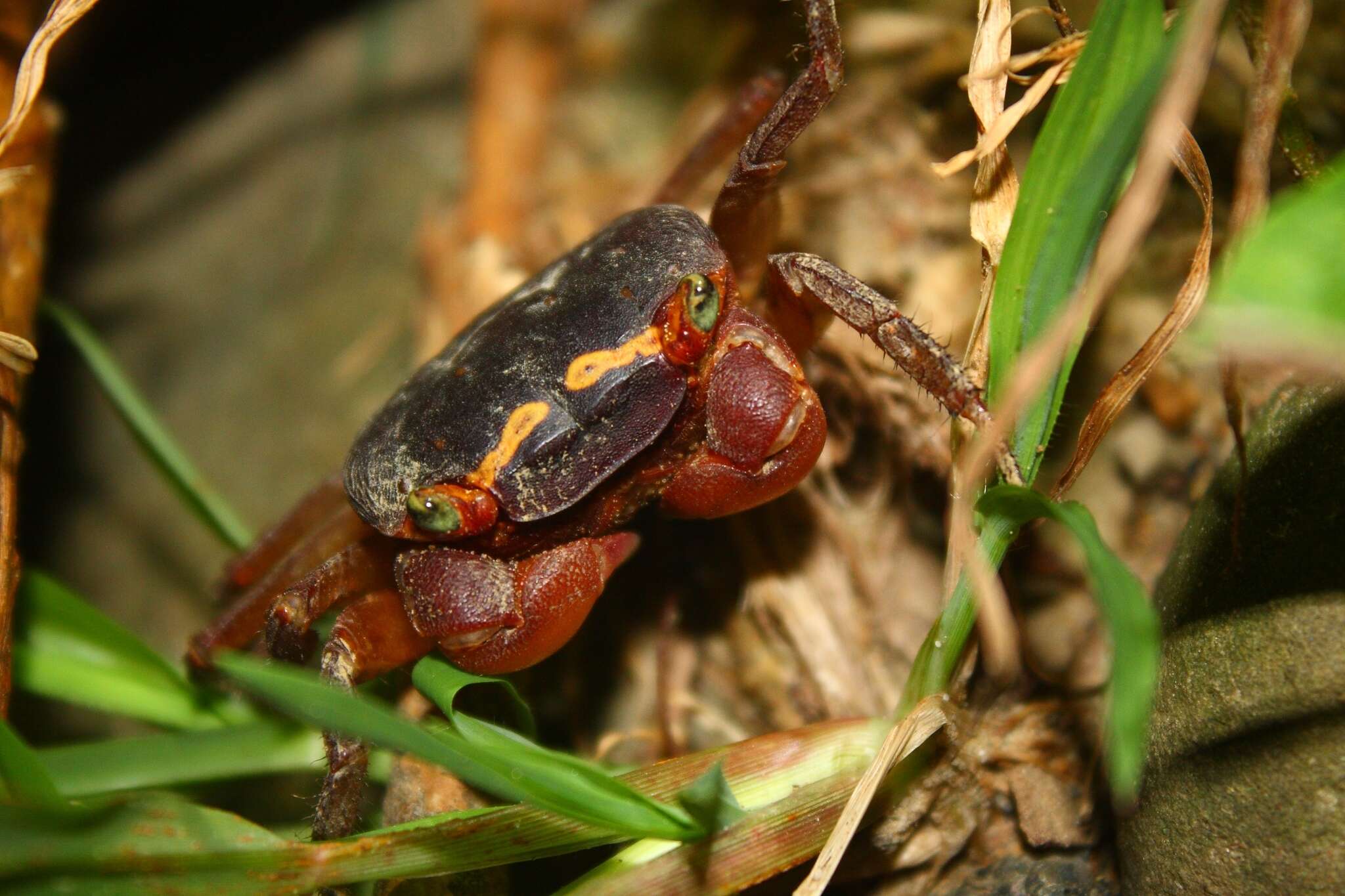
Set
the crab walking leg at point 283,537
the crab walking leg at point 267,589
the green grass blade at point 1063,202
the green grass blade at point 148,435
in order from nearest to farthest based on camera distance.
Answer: the green grass blade at point 1063,202, the crab walking leg at point 267,589, the green grass blade at point 148,435, the crab walking leg at point 283,537

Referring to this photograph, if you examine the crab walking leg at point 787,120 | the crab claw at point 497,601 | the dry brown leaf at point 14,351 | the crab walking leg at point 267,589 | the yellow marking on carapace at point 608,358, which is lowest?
the crab walking leg at point 267,589

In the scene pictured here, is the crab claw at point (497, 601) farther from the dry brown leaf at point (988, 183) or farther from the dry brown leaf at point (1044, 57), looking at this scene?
the dry brown leaf at point (1044, 57)

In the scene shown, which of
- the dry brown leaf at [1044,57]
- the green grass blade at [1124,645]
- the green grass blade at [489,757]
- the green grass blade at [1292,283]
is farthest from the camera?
the dry brown leaf at [1044,57]

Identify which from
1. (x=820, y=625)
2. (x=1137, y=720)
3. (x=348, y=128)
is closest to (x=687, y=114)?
(x=348, y=128)

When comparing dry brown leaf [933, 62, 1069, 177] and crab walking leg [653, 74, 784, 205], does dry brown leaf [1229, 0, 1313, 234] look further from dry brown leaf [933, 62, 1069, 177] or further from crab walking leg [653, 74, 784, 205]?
crab walking leg [653, 74, 784, 205]

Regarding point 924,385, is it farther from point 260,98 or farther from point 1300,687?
point 260,98

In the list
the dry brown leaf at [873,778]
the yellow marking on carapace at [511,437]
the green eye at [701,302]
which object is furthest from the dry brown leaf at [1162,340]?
the yellow marking on carapace at [511,437]
